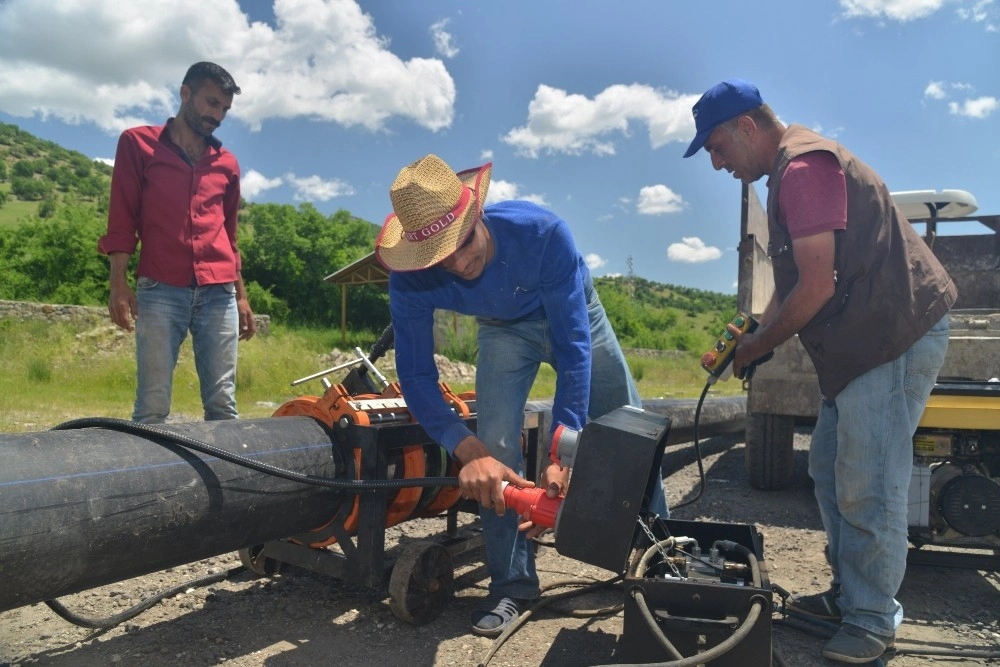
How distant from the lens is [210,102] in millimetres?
3594

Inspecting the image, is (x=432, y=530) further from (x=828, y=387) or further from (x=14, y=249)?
(x=14, y=249)


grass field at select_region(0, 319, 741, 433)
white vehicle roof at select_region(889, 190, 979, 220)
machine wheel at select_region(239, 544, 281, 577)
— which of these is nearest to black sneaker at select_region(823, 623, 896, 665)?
machine wheel at select_region(239, 544, 281, 577)

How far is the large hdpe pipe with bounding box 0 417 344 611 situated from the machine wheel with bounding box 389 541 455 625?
416 mm

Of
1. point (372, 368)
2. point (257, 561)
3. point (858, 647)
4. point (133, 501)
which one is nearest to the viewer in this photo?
point (133, 501)

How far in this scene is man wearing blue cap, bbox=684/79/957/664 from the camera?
7.98ft

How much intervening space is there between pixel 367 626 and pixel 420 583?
28 cm

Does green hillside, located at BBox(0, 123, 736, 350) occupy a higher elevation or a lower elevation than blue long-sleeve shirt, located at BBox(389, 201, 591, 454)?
higher

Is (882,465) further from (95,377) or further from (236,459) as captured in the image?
(95,377)

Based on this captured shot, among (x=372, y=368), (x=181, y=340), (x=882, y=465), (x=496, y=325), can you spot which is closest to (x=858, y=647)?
(x=882, y=465)

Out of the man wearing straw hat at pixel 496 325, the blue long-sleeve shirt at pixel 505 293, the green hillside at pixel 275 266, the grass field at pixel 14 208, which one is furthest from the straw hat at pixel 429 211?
the grass field at pixel 14 208

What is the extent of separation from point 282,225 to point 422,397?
112 ft

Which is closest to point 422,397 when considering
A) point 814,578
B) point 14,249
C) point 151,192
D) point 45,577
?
point 45,577

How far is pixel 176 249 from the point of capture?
3400mm

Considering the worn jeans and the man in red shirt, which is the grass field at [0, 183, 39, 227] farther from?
the worn jeans
